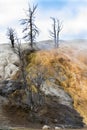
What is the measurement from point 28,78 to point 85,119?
46.5 feet

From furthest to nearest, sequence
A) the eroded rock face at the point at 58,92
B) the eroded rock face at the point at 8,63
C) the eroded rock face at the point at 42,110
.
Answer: the eroded rock face at the point at 8,63
the eroded rock face at the point at 58,92
the eroded rock face at the point at 42,110

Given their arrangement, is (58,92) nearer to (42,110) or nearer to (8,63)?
(42,110)

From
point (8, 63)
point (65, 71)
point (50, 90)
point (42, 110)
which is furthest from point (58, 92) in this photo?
point (8, 63)

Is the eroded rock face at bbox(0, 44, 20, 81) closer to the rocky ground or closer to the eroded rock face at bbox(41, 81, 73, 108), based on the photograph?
the rocky ground

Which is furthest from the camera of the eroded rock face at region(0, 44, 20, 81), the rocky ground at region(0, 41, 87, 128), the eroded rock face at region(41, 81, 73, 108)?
the eroded rock face at region(0, 44, 20, 81)

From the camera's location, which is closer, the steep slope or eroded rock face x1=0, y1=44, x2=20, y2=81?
the steep slope

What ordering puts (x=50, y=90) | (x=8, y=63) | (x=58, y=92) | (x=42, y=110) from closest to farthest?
(x=42, y=110) < (x=58, y=92) < (x=50, y=90) < (x=8, y=63)

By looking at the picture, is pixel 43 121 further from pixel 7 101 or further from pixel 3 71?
pixel 3 71

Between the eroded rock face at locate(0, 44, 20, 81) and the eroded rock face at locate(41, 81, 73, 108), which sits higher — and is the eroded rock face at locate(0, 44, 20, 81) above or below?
→ above

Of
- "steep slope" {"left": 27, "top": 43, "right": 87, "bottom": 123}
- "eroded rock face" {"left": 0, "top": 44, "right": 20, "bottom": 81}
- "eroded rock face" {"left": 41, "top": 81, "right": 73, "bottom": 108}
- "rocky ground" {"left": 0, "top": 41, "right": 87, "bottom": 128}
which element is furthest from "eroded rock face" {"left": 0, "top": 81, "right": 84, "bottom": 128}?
"eroded rock face" {"left": 0, "top": 44, "right": 20, "bottom": 81}

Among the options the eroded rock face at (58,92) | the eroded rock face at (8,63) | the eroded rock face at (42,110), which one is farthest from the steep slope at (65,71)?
the eroded rock face at (8,63)

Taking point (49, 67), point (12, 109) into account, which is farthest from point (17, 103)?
point (49, 67)

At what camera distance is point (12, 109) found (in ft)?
245

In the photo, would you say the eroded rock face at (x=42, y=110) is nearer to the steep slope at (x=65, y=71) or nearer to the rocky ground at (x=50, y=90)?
the rocky ground at (x=50, y=90)
